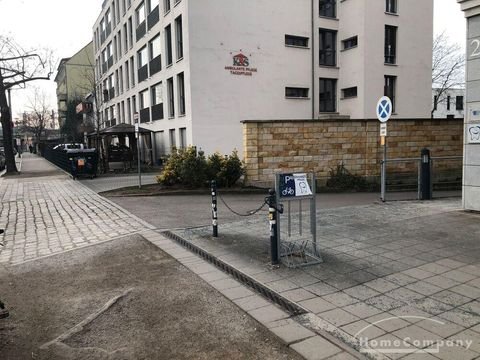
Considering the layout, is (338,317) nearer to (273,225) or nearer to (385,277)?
(385,277)

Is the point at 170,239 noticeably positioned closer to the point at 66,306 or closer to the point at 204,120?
the point at 66,306

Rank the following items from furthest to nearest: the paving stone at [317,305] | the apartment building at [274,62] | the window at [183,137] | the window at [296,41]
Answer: the window at [296,41] → the window at [183,137] → the apartment building at [274,62] → the paving stone at [317,305]

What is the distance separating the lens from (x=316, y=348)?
3807mm

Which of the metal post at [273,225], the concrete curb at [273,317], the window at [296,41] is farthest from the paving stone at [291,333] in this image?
the window at [296,41]

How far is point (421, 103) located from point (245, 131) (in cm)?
1839

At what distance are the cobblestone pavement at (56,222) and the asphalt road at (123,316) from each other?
127cm

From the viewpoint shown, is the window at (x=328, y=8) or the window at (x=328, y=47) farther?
the window at (x=328, y=47)

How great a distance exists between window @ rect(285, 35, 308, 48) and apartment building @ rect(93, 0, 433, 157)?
0.21 feet

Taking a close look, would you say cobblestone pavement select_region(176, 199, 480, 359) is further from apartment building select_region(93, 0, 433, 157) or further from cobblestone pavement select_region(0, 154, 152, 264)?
apartment building select_region(93, 0, 433, 157)

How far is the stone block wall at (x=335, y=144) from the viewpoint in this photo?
15680mm

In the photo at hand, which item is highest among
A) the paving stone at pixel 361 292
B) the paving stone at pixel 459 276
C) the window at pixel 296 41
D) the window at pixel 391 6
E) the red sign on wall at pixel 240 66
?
the window at pixel 391 6

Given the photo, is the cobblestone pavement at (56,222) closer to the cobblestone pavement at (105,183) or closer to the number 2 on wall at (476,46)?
the cobblestone pavement at (105,183)

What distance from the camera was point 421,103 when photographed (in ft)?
95.0

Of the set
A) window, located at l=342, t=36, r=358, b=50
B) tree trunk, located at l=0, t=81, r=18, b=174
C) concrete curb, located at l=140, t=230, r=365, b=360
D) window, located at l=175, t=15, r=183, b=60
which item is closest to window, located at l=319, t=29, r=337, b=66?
window, located at l=342, t=36, r=358, b=50
